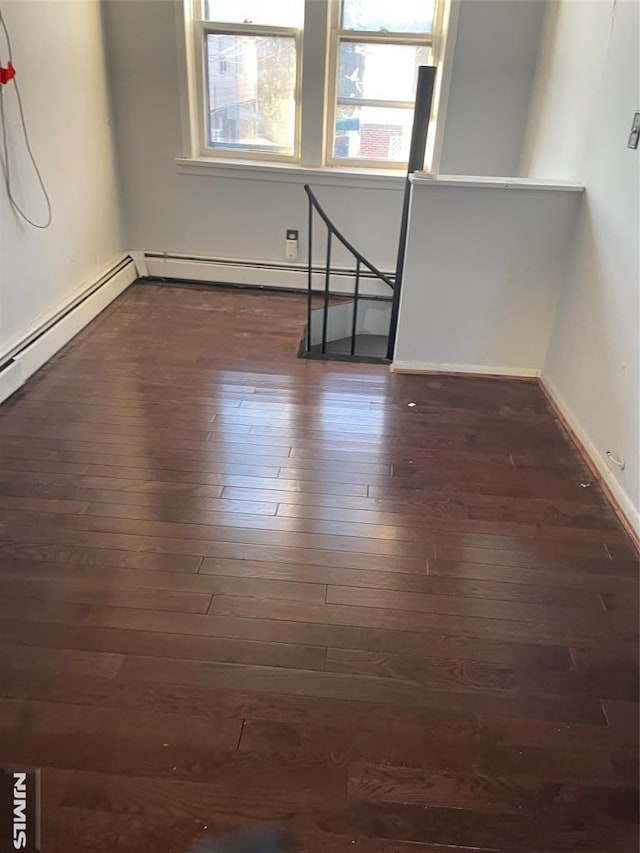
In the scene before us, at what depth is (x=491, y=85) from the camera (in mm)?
3906

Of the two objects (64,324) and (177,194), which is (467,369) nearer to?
(64,324)

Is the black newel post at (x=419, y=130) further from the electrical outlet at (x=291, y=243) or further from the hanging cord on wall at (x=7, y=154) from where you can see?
the hanging cord on wall at (x=7, y=154)

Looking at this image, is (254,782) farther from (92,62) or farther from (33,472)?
(92,62)

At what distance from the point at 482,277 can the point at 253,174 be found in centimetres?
204

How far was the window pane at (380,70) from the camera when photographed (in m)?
4.05

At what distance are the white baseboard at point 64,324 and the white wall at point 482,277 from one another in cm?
186

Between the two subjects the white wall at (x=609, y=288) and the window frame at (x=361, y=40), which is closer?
the white wall at (x=609, y=288)

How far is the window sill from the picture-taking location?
13.9 ft

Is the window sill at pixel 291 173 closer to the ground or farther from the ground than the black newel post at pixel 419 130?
closer to the ground

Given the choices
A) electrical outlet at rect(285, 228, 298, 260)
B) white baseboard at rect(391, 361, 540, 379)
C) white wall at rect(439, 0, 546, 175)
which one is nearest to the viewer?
white baseboard at rect(391, 361, 540, 379)

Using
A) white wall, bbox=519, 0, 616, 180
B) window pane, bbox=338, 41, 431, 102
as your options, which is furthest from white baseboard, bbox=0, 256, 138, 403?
white wall, bbox=519, 0, 616, 180

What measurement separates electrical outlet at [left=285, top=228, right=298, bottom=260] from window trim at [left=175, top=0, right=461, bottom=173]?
438mm

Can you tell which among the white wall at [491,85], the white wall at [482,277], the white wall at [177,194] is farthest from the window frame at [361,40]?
the white wall at [482,277]

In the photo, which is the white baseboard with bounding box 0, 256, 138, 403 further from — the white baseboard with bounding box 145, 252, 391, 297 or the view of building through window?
the view of building through window
